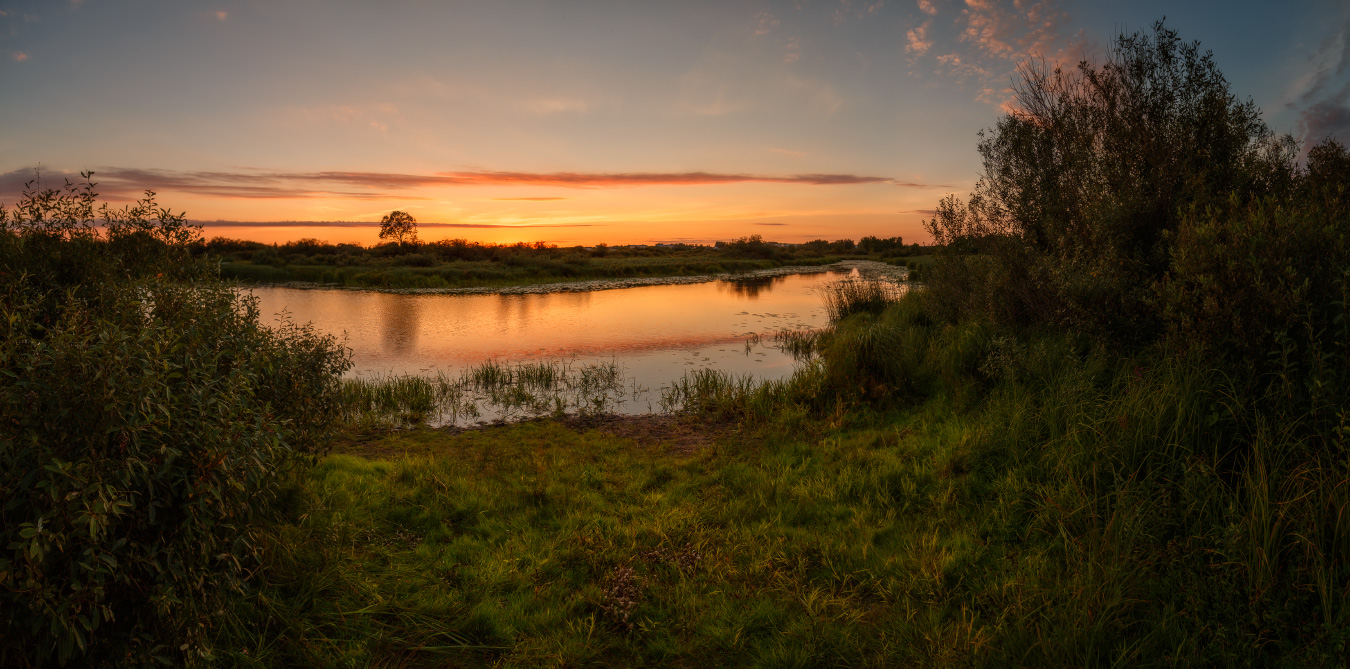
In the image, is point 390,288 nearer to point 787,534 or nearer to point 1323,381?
point 787,534

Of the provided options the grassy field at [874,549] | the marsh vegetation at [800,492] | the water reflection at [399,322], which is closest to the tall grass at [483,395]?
the marsh vegetation at [800,492]

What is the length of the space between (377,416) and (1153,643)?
10.2m

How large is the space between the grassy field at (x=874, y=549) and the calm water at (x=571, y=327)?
473cm

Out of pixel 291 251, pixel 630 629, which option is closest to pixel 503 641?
pixel 630 629

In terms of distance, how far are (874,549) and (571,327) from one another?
638 inches

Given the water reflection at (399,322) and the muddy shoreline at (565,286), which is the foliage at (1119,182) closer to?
the water reflection at (399,322)

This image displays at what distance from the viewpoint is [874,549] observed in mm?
4918

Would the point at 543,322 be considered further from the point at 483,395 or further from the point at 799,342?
the point at 483,395

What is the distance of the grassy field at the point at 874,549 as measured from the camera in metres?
3.37

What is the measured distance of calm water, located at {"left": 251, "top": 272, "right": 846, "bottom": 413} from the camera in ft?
47.3

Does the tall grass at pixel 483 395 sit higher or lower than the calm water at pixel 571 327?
lower

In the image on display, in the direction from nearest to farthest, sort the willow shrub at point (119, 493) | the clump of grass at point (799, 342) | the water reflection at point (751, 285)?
the willow shrub at point (119, 493), the clump of grass at point (799, 342), the water reflection at point (751, 285)

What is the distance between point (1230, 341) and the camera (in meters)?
4.49

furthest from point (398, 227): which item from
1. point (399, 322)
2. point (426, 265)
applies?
point (399, 322)
